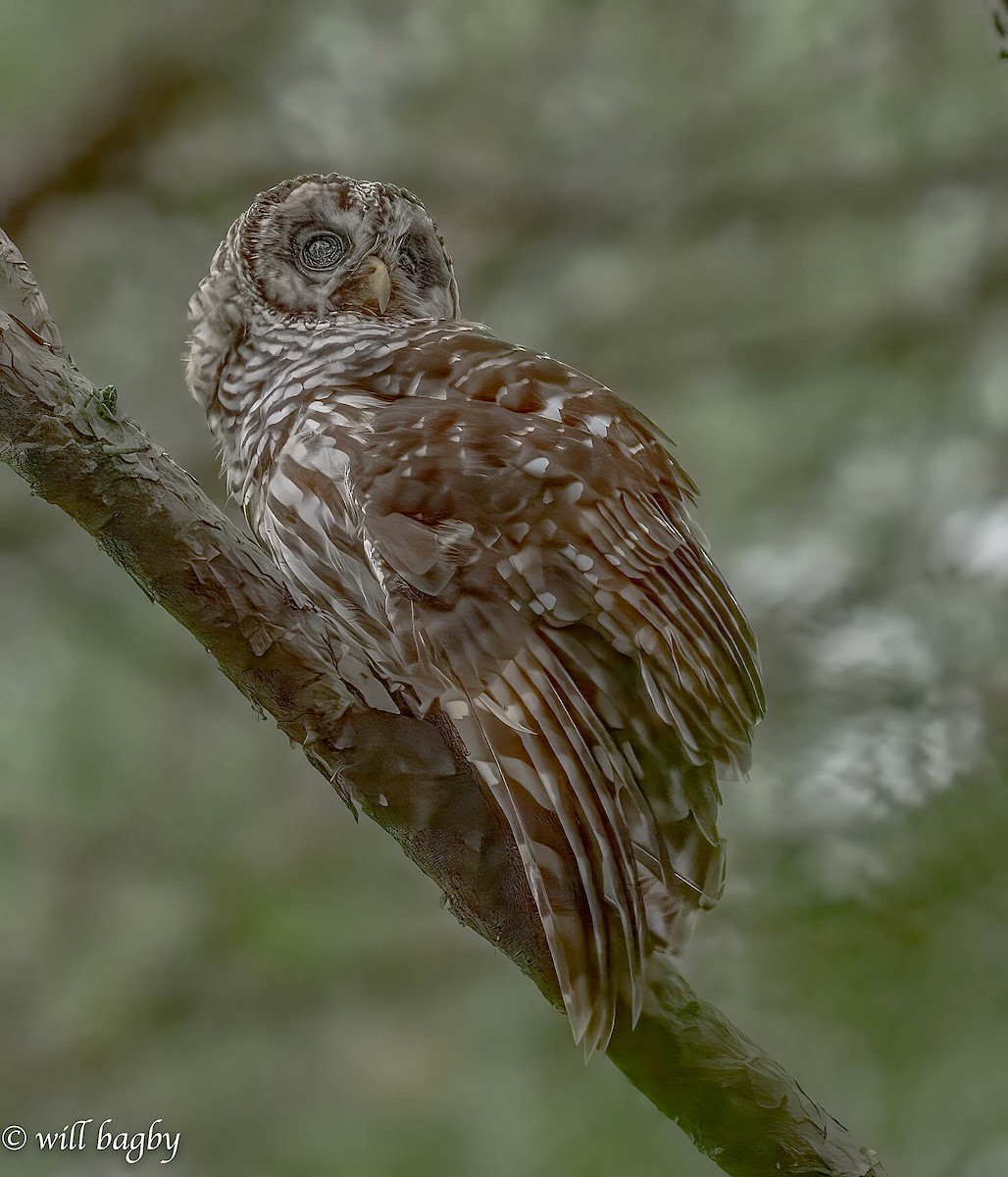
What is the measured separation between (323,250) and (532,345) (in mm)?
837

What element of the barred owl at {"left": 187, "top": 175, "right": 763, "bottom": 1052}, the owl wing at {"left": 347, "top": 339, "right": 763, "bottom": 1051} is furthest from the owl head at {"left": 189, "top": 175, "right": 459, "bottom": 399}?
the owl wing at {"left": 347, "top": 339, "right": 763, "bottom": 1051}

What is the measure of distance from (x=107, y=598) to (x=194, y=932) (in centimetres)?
87

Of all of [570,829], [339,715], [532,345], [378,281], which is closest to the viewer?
[570,829]

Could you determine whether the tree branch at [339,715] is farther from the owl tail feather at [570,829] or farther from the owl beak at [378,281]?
the owl beak at [378,281]

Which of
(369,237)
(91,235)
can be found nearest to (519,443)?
(369,237)

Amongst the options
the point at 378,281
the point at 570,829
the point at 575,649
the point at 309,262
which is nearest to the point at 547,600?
the point at 575,649

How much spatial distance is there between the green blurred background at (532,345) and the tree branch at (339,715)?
0.74 m

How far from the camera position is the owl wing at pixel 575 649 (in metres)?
1.55

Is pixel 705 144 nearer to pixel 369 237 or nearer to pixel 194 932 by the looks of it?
pixel 369 237

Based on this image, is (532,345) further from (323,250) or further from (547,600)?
(547,600)

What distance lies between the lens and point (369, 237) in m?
2.57

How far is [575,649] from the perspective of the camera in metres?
1.68

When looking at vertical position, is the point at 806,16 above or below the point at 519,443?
above

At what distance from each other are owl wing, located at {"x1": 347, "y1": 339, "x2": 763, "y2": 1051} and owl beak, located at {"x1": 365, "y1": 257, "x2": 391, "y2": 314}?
68 centimetres
